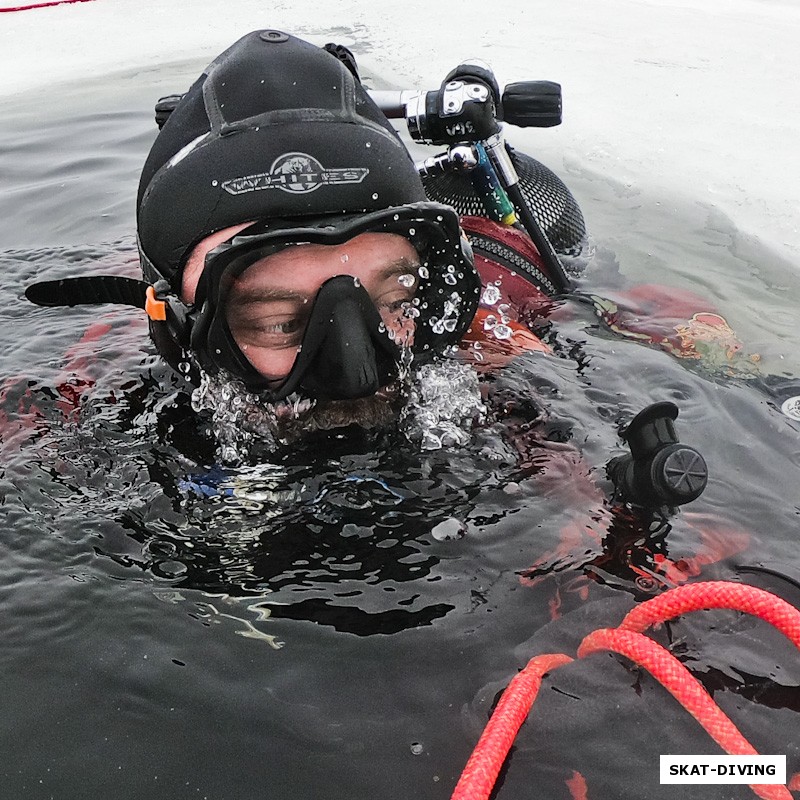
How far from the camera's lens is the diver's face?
1.92 metres

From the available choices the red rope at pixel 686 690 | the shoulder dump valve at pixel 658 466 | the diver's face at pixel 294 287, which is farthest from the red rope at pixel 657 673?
the diver's face at pixel 294 287

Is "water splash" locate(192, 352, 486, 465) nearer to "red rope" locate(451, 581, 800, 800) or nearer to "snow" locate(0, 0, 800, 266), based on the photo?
"red rope" locate(451, 581, 800, 800)

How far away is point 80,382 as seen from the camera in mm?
2682

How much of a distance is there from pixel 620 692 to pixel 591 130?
157 inches

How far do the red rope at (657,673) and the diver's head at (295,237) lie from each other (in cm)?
79

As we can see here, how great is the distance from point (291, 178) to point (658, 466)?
42.5 inches

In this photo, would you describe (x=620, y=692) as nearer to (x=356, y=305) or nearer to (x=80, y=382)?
(x=356, y=305)

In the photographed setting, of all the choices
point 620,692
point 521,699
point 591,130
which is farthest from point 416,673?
point 591,130

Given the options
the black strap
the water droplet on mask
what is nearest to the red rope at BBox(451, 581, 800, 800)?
the water droplet on mask

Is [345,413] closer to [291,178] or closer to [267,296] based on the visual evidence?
[267,296]

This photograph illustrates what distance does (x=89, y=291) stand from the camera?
2420 mm

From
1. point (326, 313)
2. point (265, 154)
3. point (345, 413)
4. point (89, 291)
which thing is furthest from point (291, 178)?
point (89, 291)

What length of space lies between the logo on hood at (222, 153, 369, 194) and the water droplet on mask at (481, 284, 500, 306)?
2.94 feet

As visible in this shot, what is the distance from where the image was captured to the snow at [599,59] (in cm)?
426
